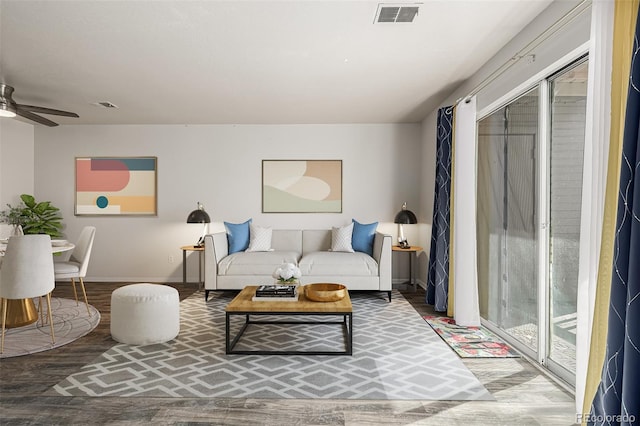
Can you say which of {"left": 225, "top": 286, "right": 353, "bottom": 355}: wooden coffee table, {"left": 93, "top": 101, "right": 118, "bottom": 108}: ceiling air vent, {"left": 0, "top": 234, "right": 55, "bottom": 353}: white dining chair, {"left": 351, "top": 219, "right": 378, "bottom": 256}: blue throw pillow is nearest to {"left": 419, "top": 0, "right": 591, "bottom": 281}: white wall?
{"left": 225, "top": 286, "right": 353, "bottom": 355}: wooden coffee table

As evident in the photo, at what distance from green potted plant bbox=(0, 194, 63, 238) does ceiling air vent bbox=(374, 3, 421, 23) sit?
5524 millimetres

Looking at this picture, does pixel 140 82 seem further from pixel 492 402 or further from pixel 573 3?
pixel 492 402

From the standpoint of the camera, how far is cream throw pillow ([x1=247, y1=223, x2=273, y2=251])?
5453 mm

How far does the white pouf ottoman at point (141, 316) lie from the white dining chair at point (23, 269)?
54 cm

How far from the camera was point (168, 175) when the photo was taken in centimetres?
611

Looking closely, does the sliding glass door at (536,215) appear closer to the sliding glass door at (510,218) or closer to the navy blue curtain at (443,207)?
the sliding glass door at (510,218)

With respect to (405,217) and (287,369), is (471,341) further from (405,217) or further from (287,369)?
(405,217)

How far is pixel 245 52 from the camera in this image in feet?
10.9

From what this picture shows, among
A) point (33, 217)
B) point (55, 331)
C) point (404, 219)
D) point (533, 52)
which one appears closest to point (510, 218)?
point (533, 52)

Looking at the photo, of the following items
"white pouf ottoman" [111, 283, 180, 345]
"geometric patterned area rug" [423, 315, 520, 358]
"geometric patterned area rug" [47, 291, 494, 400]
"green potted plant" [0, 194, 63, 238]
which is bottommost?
"geometric patterned area rug" [47, 291, 494, 400]

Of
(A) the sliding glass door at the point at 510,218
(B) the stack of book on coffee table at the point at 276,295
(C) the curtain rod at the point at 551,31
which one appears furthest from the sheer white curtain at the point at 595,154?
(B) the stack of book on coffee table at the point at 276,295

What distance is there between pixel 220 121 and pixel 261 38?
10.0 ft

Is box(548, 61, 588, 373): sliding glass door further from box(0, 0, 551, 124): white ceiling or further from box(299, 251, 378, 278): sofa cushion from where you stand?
box(299, 251, 378, 278): sofa cushion

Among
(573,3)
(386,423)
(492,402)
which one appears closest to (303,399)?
(386,423)
